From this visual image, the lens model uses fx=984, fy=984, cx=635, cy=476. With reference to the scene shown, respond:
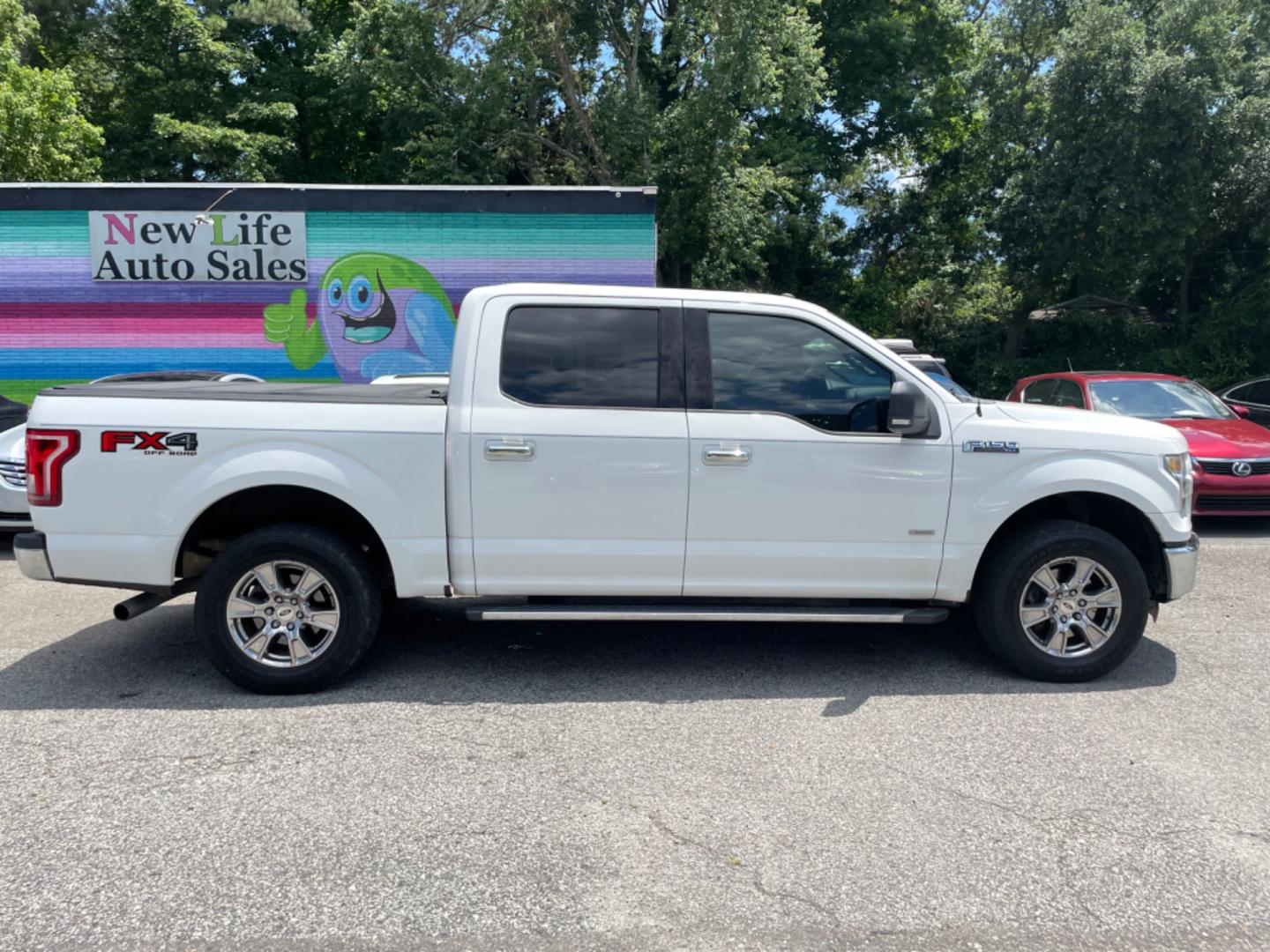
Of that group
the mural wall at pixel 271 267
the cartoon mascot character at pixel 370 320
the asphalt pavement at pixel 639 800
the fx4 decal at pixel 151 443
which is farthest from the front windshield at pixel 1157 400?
the fx4 decal at pixel 151 443

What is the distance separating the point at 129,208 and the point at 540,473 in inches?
436

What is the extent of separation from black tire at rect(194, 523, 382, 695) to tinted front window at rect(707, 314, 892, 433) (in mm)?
2068

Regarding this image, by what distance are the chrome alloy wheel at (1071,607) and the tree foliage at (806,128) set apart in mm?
15982

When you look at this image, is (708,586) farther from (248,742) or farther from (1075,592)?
(248,742)

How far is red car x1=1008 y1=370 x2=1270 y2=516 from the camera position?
9258 mm

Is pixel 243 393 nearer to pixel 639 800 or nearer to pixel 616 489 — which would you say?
pixel 616 489

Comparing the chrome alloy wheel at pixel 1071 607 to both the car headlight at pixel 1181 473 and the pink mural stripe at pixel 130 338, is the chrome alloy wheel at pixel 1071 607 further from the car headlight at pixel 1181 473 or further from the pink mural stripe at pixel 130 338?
the pink mural stripe at pixel 130 338

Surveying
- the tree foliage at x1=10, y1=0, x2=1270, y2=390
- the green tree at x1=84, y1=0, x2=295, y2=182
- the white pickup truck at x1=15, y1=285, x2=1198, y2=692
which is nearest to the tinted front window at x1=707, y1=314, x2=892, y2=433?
the white pickup truck at x1=15, y1=285, x2=1198, y2=692

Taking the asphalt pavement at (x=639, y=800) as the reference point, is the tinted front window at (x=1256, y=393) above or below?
above

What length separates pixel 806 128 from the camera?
25.3 metres

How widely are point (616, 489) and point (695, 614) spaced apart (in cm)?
75

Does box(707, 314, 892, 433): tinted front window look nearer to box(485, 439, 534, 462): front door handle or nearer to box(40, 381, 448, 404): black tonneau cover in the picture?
box(485, 439, 534, 462): front door handle

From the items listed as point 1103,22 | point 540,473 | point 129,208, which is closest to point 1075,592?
point 540,473

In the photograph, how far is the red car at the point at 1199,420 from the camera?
9258mm
